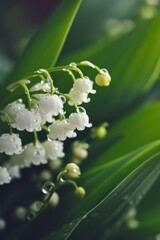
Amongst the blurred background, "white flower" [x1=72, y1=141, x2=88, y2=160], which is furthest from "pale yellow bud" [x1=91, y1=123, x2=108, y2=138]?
the blurred background

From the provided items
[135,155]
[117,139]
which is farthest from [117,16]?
[135,155]

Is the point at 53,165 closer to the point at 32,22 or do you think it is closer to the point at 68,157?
the point at 68,157

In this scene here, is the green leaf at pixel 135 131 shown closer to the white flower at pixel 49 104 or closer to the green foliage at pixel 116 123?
the green foliage at pixel 116 123

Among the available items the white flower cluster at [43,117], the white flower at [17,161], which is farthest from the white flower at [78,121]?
the white flower at [17,161]

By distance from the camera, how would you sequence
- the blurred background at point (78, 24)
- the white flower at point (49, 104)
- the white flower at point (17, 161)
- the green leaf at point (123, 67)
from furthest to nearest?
the blurred background at point (78, 24)
the green leaf at point (123, 67)
the white flower at point (17, 161)
the white flower at point (49, 104)

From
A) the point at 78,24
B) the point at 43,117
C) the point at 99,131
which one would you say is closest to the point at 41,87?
the point at 43,117

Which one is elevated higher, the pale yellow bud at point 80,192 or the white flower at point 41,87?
the white flower at point 41,87

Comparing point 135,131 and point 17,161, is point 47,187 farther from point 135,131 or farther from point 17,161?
point 135,131
